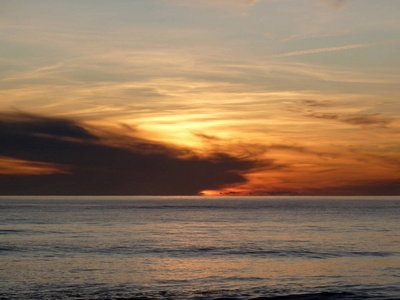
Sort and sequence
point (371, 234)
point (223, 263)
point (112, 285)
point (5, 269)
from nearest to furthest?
point (112, 285) → point (5, 269) → point (223, 263) → point (371, 234)

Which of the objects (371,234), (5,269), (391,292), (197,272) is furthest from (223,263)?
(371,234)

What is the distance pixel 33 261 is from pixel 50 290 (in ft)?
42.7

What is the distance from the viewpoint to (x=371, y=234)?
7244cm

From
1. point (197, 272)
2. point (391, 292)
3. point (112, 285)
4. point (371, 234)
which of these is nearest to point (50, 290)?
point (112, 285)

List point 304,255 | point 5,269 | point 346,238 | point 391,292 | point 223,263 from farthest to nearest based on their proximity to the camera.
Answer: point 346,238 → point 304,255 → point 223,263 → point 5,269 → point 391,292

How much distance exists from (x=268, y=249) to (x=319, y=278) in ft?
54.9

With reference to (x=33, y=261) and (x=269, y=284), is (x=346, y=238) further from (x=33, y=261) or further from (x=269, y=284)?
(x=33, y=261)

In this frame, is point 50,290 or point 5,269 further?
point 5,269

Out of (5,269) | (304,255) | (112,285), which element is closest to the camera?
(112,285)

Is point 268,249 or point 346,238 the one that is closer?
point 268,249

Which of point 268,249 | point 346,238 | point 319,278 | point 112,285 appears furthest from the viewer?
point 346,238

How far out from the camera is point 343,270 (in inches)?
1594

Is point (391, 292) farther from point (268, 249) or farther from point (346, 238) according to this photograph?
point (346, 238)

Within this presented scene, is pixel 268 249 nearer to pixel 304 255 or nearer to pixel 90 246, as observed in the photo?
pixel 304 255
